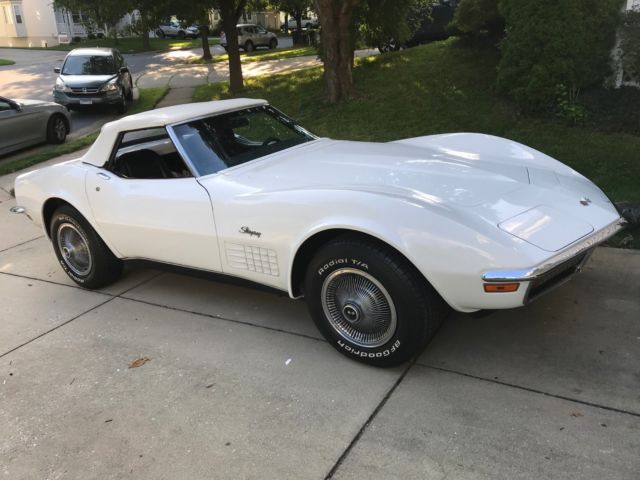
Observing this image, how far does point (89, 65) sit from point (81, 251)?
12.9 m

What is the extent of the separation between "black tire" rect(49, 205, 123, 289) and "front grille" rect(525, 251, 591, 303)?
329 centimetres

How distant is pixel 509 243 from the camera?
2787 mm

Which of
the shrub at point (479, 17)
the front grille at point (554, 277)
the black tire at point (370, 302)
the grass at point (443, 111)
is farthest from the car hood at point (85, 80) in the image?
the front grille at point (554, 277)

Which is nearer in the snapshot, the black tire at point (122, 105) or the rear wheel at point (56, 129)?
the rear wheel at point (56, 129)

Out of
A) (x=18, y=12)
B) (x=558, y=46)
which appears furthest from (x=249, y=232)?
(x=18, y=12)

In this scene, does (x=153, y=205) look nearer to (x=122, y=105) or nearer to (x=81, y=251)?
(x=81, y=251)

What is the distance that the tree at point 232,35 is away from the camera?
15203 millimetres

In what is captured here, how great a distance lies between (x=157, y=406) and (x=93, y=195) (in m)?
1.94

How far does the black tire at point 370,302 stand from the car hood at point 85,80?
13.5 meters

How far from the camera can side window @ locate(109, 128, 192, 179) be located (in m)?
4.23

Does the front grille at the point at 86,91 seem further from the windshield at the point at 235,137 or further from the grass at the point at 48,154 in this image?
the windshield at the point at 235,137

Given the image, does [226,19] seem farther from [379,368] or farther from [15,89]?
[379,368]

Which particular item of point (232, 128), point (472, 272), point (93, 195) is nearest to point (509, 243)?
point (472, 272)

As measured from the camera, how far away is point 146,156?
14.6ft
